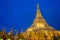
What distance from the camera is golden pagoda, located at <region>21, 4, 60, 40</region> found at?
42603 millimetres

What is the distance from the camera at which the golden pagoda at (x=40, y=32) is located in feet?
140

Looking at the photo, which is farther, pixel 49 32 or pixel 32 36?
pixel 49 32

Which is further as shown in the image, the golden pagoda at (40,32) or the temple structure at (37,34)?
the golden pagoda at (40,32)

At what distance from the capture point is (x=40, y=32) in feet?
146

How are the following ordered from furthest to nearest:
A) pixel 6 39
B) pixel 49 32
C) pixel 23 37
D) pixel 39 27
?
pixel 39 27 < pixel 49 32 < pixel 23 37 < pixel 6 39

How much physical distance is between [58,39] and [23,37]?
24.3 ft

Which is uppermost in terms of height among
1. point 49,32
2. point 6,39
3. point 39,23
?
point 39,23

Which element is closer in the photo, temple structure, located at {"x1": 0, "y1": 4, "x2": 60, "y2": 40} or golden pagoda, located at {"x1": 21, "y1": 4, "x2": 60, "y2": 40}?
temple structure, located at {"x1": 0, "y1": 4, "x2": 60, "y2": 40}

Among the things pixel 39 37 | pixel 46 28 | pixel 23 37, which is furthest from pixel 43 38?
pixel 46 28

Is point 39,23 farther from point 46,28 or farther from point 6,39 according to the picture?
point 6,39

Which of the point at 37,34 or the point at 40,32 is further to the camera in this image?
the point at 40,32

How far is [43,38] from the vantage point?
4356 centimetres

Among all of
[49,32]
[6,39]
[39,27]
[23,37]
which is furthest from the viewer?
[39,27]

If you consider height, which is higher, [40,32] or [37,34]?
[40,32]
